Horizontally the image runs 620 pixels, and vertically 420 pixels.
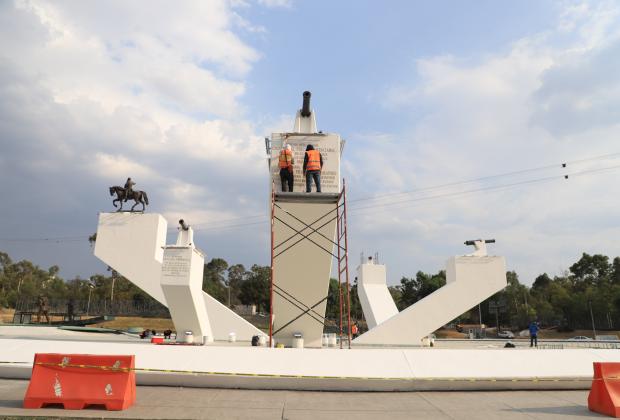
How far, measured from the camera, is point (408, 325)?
55.8 feet

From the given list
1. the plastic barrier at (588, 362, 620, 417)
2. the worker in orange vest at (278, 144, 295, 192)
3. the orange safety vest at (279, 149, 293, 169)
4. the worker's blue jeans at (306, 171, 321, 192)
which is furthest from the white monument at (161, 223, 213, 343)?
the plastic barrier at (588, 362, 620, 417)

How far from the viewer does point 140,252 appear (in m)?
17.9

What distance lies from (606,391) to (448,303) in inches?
439

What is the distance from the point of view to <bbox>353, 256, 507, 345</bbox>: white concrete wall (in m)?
16.9

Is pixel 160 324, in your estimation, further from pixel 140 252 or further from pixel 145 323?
pixel 140 252

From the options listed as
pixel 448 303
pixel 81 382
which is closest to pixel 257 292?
pixel 448 303

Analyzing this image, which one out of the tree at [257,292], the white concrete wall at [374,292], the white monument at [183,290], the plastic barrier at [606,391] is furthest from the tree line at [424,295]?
the plastic barrier at [606,391]

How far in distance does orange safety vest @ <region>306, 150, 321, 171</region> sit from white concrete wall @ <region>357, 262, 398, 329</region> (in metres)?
11.8

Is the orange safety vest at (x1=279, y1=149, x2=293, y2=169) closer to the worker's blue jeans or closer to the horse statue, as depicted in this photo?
the worker's blue jeans

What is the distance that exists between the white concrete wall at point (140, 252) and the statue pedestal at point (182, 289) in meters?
2.37

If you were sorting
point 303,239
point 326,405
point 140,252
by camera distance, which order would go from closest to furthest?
point 326,405
point 303,239
point 140,252

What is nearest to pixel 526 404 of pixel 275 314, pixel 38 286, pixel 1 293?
pixel 275 314

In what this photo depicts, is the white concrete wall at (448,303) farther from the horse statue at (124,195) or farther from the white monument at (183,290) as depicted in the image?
the horse statue at (124,195)

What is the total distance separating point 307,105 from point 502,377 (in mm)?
9289
